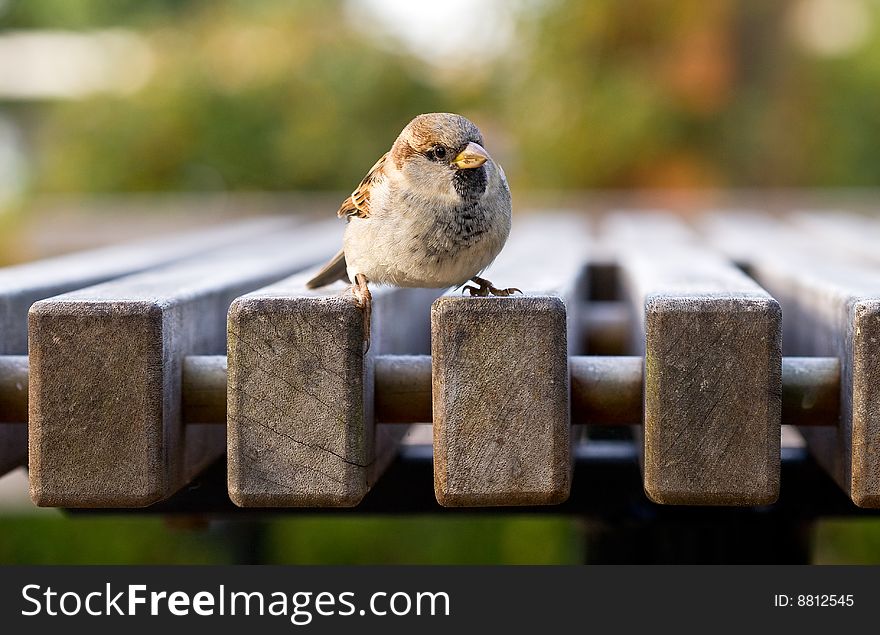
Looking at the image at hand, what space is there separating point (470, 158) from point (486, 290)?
19 cm

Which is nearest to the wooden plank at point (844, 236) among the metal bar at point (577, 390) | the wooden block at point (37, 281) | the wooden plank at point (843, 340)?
the wooden plank at point (843, 340)

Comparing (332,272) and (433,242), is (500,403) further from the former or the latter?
(332,272)

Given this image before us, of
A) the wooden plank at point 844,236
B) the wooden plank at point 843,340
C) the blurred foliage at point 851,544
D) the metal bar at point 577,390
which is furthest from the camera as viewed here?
the blurred foliage at point 851,544

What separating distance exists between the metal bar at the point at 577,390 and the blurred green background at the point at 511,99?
7.57 m

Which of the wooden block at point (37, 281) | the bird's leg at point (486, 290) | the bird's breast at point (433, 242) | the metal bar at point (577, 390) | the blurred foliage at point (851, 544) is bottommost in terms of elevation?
the blurred foliage at point (851, 544)

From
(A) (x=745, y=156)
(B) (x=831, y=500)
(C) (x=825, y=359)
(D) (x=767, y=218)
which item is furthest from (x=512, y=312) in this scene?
(A) (x=745, y=156)

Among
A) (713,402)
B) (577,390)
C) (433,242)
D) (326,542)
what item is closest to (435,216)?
(433,242)

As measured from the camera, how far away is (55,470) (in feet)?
4.54

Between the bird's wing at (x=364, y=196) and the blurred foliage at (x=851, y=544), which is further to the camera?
the blurred foliage at (x=851, y=544)

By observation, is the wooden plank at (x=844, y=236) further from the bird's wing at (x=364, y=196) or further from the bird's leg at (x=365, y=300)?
the bird's leg at (x=365, y=300)

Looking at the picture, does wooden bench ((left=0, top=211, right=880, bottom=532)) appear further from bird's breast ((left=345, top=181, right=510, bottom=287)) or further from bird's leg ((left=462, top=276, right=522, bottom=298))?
bird's breast ((left=345, top=181, right=510, bottom=287))

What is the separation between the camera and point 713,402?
1.36 metres

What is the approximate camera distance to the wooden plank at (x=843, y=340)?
135 cm

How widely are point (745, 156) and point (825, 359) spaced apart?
29.0 feet
